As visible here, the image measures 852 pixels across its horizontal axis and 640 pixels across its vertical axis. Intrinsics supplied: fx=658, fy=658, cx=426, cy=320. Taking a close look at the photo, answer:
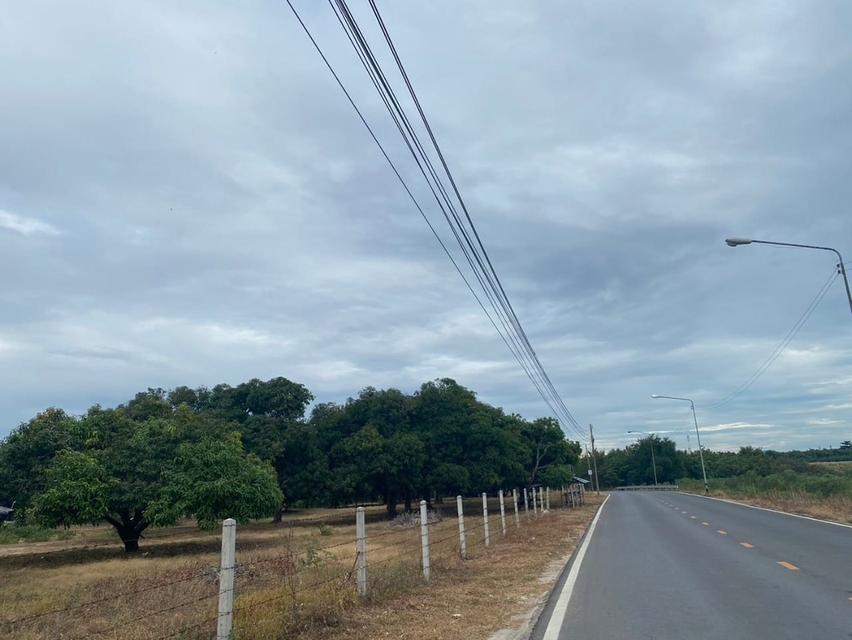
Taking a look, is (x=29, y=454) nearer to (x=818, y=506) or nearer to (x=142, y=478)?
(x=142, y=478)

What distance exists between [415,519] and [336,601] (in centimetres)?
3102

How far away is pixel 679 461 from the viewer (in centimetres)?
13450

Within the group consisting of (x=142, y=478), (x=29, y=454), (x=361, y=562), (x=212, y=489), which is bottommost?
(x=361, y=562)

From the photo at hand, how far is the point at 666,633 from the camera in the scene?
24.0ft

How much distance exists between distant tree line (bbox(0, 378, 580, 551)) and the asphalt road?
16.8m

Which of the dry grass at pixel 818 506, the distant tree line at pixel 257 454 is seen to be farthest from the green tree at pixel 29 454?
the dry grass at pixel 818 506

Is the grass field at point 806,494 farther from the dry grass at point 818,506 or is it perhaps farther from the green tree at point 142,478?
the green tree at point 142,478

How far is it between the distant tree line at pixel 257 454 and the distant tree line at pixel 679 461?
75.1 m

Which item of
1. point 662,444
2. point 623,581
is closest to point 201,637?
point 623,581

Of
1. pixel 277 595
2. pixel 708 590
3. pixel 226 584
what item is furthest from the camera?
pixel 708 590

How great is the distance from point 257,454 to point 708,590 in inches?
1345

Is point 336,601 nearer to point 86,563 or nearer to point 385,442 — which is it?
point 86,563

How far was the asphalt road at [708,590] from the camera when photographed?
24.5ft

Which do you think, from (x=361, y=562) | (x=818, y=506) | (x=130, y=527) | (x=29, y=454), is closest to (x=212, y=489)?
(x=130, y=527)
